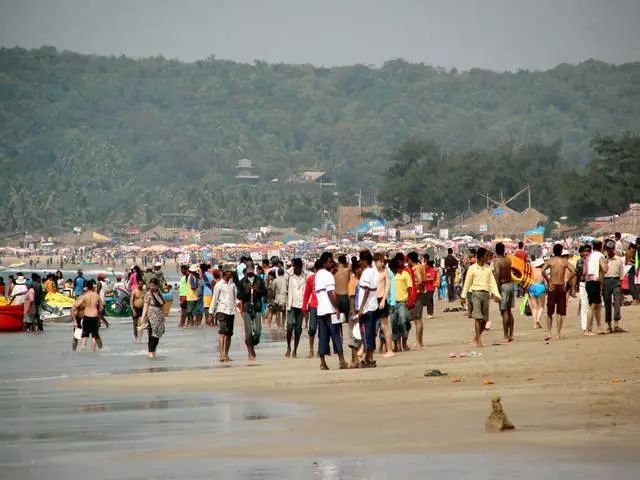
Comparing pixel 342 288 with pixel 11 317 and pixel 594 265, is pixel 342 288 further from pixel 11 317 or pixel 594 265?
pixel 11 317

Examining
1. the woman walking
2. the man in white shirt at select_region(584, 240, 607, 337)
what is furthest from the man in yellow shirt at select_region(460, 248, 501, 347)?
the woman walking

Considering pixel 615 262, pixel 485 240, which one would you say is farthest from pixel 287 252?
pixel 615 262

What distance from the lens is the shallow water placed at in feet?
Result: 29.1

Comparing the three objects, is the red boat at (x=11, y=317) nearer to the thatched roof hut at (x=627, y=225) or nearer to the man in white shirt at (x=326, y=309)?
the man in white shirt at (x=326, y=309)

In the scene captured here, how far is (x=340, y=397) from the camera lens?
13312 mm

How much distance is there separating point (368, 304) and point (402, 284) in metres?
2.06

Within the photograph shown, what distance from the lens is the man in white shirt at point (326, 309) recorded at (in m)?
16.2

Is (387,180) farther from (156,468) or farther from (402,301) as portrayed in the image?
(156,468)

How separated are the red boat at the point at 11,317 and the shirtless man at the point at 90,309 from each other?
657cm

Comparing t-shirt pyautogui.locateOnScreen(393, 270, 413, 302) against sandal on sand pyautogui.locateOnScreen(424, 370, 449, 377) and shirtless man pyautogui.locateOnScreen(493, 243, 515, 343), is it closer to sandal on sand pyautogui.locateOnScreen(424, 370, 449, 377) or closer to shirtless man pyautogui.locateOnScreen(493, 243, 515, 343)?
shirtless man pyautogui.locateOnScreen(493, 243, 515, 343)

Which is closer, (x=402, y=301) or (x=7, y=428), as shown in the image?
(x=7, y=428)

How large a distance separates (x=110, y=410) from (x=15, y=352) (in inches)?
430

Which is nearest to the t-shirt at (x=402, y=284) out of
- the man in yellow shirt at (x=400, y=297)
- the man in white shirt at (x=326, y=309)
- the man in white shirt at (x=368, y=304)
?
the man in yellow shirt at (x=400, y=297)

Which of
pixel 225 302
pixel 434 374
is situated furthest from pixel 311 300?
pixel 434 374
